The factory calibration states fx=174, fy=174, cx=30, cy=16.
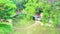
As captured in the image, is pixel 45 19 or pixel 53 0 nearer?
pixel 45 19

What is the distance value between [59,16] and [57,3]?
0.31 feet

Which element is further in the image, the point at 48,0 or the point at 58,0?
the point at 48,0

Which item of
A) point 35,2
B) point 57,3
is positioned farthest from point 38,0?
point 57,3

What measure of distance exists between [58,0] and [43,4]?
4.9 inches

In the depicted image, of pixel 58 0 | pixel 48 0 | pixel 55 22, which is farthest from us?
pixel 48 0

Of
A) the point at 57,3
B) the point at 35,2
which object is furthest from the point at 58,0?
the point at 35,2

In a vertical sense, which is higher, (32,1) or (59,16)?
(32,1)

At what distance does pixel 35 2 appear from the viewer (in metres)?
1.30

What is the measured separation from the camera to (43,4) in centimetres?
130

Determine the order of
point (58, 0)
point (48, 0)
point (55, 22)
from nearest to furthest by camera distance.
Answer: point (55, 22) < point (58, 0) < point (48, 0)

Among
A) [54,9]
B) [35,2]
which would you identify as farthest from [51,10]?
[35,2]

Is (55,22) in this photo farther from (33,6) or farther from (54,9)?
(33,6)

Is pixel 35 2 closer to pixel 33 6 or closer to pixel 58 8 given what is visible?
pixel 33 6

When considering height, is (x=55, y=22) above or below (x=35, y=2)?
below
